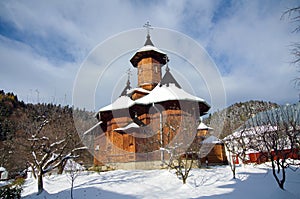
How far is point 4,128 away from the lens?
23.2 metres

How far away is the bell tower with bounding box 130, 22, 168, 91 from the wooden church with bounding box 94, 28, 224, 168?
142 centimetres

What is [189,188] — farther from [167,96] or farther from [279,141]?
[167,96]

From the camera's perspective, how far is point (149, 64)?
2450 cm

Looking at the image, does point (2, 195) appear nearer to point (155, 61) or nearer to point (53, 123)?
point (53, 123)

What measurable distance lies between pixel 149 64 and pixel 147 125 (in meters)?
8.11

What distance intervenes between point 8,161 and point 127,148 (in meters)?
16.7

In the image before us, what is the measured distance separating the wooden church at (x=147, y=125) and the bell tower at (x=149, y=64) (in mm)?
1417

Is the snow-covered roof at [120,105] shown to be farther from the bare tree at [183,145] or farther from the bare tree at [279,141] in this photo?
the bare tree at [279,141]

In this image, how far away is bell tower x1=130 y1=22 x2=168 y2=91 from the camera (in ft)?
79.1

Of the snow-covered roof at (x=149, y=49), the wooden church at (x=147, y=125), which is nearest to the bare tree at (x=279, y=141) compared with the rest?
the wooden church at (x=147, y=125)

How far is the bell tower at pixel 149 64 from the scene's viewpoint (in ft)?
79.1

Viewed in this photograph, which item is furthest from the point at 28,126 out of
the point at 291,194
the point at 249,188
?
the point at 291,194

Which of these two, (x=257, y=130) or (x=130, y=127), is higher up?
(x=130, y=127)

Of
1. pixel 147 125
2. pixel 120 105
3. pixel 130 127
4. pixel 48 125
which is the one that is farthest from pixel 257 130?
pixel 48 125
